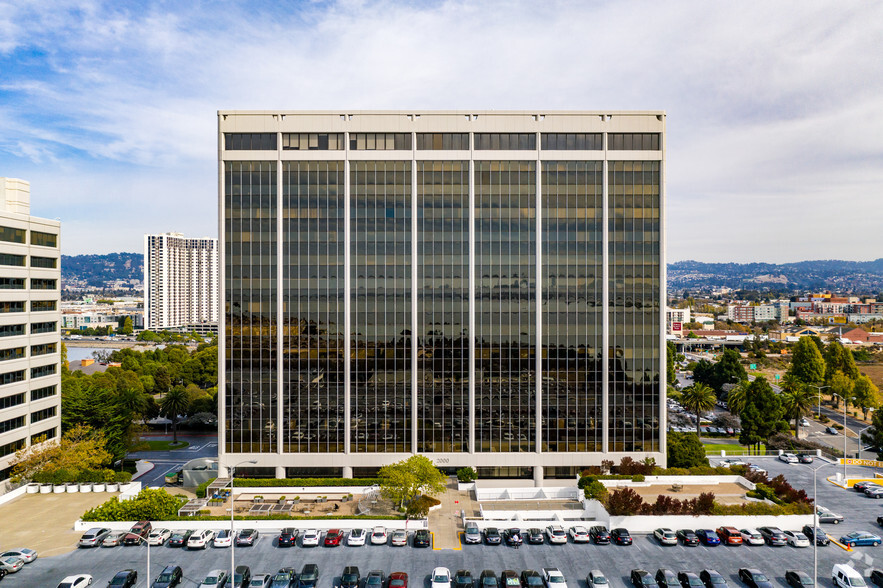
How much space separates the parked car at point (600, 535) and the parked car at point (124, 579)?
3878 centimetres

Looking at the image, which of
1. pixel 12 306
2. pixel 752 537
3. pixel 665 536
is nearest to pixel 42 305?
pixel 12 306

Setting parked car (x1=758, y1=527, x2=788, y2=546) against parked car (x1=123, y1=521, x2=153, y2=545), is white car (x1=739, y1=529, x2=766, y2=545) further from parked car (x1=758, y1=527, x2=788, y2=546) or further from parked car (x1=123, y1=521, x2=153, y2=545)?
parked car (x1=123, y1=521, x2=153, y2=545)

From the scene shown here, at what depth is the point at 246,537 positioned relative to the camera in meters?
47.7

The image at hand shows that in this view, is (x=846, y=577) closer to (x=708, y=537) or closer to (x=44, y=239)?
(x=708, y=537)

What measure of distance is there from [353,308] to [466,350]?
15.3 m

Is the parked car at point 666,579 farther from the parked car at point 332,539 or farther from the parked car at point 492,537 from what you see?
the parked car at point 332,539

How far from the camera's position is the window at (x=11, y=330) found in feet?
209

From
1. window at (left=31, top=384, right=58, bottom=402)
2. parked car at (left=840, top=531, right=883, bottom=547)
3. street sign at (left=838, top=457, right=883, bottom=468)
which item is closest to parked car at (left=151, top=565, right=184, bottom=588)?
window at (left=31, top=384, right=58, bottom=402)

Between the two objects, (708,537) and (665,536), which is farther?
(665,536)

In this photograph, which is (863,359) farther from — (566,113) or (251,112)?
(251,112)

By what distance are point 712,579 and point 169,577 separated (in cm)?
4139

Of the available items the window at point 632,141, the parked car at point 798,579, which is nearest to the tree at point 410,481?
the parked car at point 798,579

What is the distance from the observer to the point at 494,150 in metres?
67.3

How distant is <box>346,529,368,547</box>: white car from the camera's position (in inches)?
1869
